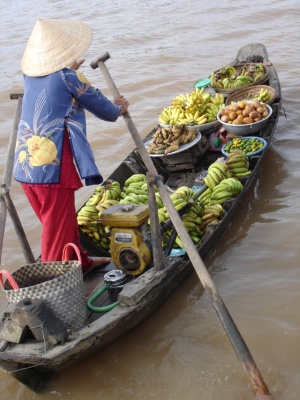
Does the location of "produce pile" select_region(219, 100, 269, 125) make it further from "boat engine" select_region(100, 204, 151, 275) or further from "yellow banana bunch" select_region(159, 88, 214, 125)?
"boat engine" select_region(100, 204, 151, 275)

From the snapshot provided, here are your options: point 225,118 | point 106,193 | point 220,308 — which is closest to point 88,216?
point 106,193

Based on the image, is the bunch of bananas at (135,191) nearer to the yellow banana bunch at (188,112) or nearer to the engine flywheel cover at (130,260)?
Result: the engine flywheel cover at (130,260)

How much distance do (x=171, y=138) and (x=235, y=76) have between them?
192 centimetres

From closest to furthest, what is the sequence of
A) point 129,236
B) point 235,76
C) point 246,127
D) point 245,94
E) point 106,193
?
point 129,236 → point 106,193 → point 246,127 → point 245,94 → point 235,76

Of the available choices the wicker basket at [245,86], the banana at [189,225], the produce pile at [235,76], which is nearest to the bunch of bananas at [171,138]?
the banana at [189,225]

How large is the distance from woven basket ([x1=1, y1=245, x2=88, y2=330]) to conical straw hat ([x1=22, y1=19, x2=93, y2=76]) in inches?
51.7

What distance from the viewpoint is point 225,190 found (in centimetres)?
499

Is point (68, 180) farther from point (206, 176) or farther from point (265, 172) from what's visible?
point (265, 172)

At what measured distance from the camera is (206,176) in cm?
548

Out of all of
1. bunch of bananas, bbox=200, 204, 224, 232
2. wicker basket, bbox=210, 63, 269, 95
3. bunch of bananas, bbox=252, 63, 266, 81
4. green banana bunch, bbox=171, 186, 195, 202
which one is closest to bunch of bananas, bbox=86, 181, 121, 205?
green banana bunch, bbox=171, 186, 195, 202

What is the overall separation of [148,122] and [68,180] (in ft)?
14.7

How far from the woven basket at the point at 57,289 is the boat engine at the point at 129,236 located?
62 cm

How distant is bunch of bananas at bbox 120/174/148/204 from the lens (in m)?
4.84

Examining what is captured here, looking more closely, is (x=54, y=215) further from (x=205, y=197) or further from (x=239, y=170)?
(x=239, y=170)
